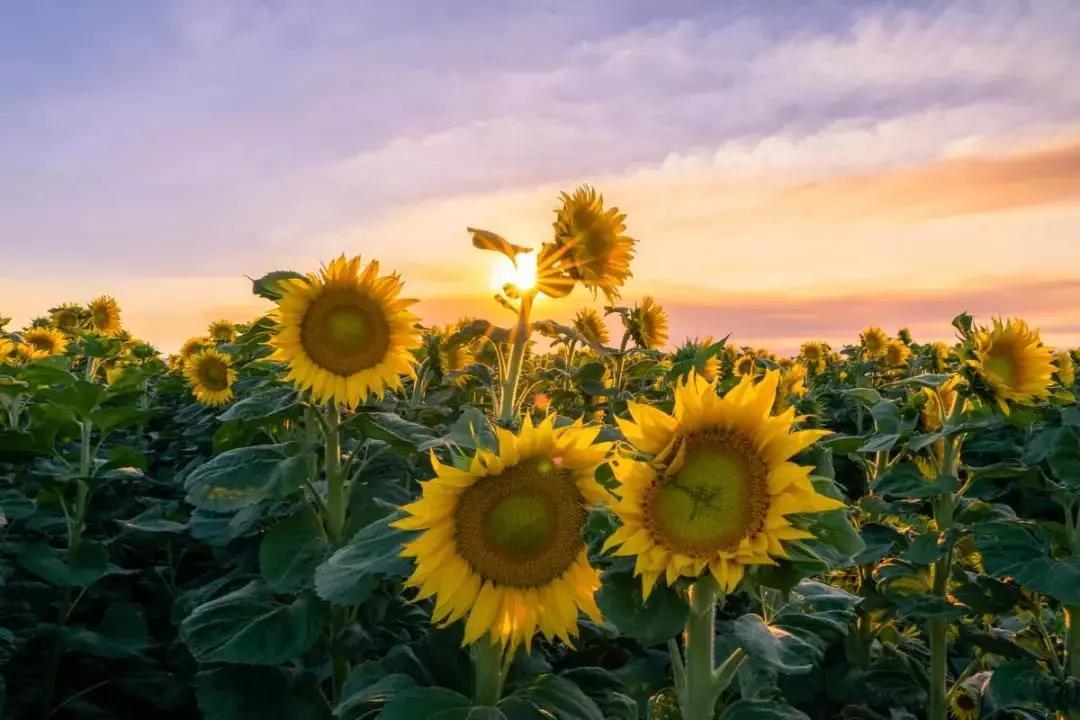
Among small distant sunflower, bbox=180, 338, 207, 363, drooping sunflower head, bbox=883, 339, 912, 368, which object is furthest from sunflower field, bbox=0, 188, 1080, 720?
drooping sunflower head, bbox=883, 339, 912, 368

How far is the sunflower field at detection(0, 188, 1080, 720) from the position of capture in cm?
180

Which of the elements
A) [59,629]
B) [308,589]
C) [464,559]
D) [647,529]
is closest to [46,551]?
[59,629]

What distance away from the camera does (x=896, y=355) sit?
1445 centimetres

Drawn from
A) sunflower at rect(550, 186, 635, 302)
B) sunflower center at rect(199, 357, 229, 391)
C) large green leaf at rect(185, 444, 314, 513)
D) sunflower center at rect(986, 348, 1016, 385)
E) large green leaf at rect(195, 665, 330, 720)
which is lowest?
large green leaf at rect(195, 665, 330, 720)

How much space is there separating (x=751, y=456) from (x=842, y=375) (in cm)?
1455

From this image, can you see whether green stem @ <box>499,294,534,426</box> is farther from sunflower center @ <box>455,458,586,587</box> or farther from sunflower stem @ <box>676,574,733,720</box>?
sunflower stem @ <box>676,574,733,720</box>

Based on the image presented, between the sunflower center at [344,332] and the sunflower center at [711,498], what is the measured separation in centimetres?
193

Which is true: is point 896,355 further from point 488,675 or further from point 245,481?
point 488,675

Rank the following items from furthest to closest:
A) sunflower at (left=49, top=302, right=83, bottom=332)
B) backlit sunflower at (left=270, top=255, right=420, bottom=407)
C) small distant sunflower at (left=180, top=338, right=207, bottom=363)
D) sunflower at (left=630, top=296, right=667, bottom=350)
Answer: sunflower at (left=49, top=302, right=83, bottom=332), small distant sunflower at (left=180, top=338, right=207, bottom=363), sunflower at (left=630, top=296, right=667, bottom=350), backlit sunflower at (left=270, top=255, right=420, bottom=407)

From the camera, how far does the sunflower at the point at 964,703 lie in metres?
4.08

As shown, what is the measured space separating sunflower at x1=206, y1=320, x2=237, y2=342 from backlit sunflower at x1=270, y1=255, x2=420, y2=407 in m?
6.75

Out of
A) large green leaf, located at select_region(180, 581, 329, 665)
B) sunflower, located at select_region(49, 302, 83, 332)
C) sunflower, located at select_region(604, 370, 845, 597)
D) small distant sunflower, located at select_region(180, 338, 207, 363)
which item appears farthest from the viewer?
sunflower, located at select_region(49, 302, 83, 332)

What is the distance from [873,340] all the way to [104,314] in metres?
12.6

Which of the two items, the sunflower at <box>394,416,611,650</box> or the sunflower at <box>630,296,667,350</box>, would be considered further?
the sunflower at <box>630,296,667,350</box>
